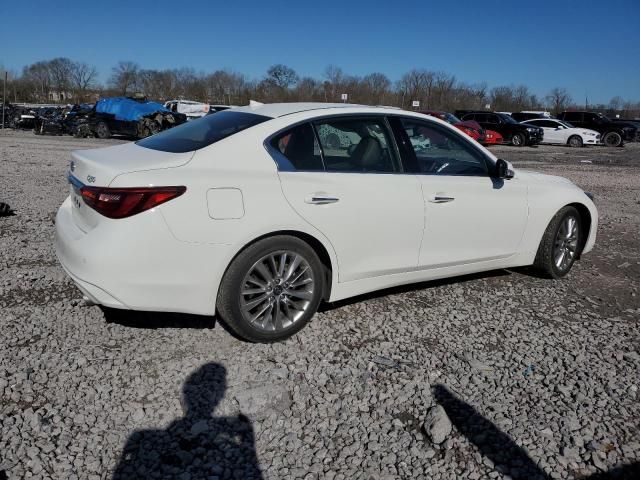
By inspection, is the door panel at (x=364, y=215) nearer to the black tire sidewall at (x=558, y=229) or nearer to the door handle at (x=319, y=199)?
the door handle at (x=319, y=199)

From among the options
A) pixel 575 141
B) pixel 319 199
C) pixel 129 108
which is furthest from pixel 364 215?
pixel 575 141

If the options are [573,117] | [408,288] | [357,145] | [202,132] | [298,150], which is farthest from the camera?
[573,117]

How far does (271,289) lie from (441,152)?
6.20 feet

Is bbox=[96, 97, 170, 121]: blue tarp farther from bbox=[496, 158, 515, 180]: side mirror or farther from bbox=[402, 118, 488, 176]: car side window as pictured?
bbox=[496, 158, 515, 180]: side mirror

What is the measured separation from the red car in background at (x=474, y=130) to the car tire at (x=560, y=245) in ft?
62.7

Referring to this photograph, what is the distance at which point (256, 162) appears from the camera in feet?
11.9

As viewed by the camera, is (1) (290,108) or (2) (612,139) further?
(2) (612,139)

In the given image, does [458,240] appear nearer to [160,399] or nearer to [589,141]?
[160,399]

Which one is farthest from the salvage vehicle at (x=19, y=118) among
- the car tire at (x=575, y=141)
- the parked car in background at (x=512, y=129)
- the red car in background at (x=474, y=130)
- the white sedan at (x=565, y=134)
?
the car tire at (x=575, y=141)

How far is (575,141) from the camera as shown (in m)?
30.7

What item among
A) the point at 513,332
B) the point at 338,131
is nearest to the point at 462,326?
the point at 513,332

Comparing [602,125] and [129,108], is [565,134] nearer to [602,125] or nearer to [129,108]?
[602,125]

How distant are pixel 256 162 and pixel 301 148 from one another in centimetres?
41

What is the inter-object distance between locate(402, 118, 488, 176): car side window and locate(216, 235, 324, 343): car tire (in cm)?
128
